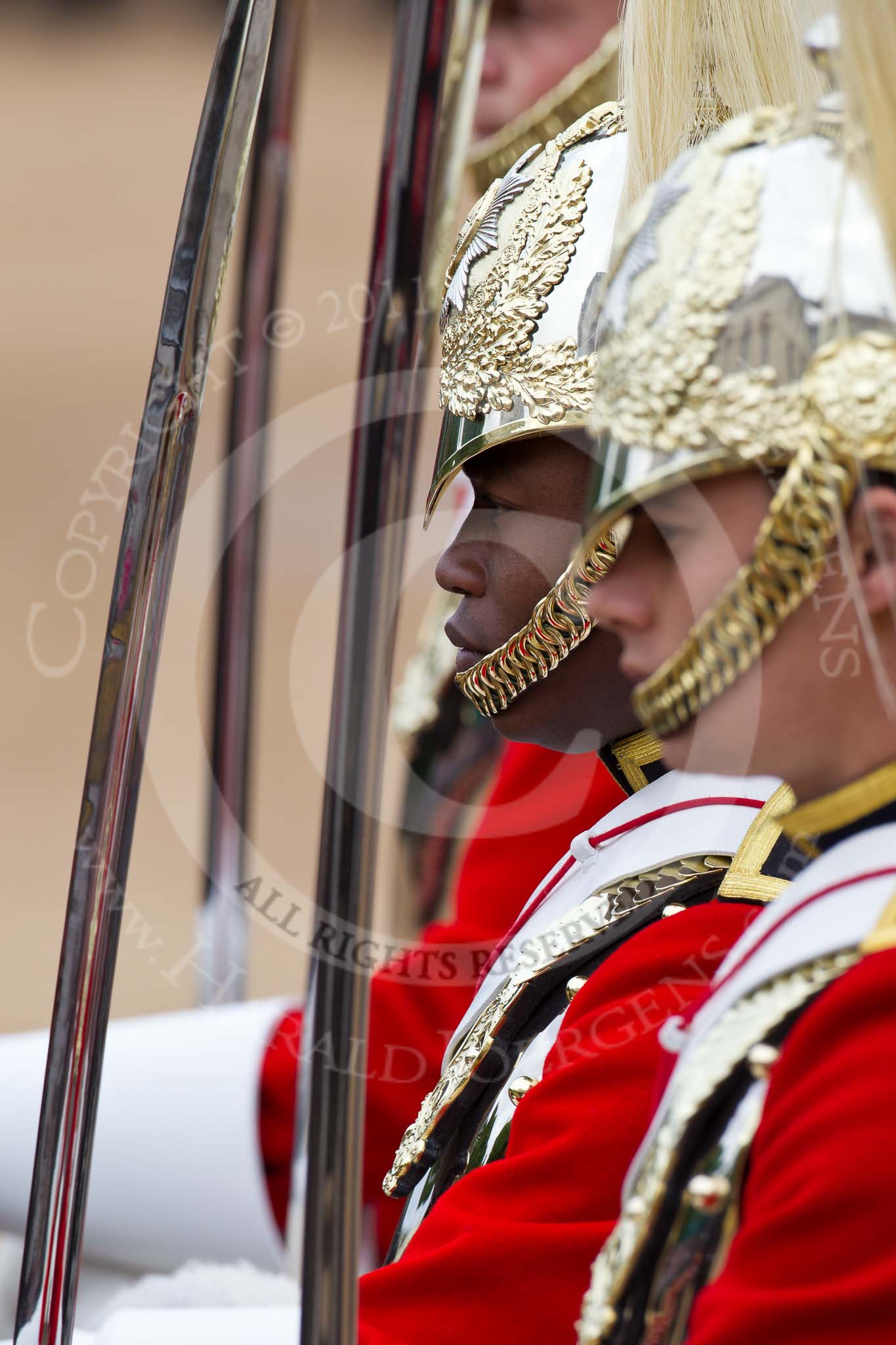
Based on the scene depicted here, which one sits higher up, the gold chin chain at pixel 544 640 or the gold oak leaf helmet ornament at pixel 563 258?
the gold oak leaf helmet ornament at pixel 563 258

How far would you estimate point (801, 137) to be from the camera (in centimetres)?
71

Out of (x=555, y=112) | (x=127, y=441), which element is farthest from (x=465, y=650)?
(x=127, y=441)

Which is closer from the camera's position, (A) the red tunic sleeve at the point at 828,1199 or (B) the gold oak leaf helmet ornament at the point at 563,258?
(A) the red tunic sleeve at the point at 828,1199

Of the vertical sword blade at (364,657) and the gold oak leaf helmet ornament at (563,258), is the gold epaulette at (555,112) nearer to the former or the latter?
the gold oak leaf helmet ornament at (563,258)

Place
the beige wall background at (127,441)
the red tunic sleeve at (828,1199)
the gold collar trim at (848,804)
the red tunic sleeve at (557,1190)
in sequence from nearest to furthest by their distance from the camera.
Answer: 1. the red tunic sleeve at (828,1199)
2. the gold collar trim at (848,804)
3. the red tunic sleeve at (557,1190)
4. the beige wall background at (127,441)

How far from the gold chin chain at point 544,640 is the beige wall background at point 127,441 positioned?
0.85 m

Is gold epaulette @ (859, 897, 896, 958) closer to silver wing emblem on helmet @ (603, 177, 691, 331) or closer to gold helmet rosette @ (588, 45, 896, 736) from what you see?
gold helmet rosette @ (588, 45, 896, 736)

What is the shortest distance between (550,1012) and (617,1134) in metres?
0.15

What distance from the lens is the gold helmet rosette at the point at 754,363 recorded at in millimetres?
652

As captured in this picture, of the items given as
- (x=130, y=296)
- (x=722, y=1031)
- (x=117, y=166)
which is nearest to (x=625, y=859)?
(x=722, y=1031)

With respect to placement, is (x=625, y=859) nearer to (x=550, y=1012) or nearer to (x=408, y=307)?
(x=550, y=1012)

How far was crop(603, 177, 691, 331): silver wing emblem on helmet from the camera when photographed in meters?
0.72

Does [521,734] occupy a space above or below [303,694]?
below

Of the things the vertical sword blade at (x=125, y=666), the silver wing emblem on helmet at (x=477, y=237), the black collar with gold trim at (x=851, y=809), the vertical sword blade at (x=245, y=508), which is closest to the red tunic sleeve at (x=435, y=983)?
the vertical sword blade at (x=245, y=508)
